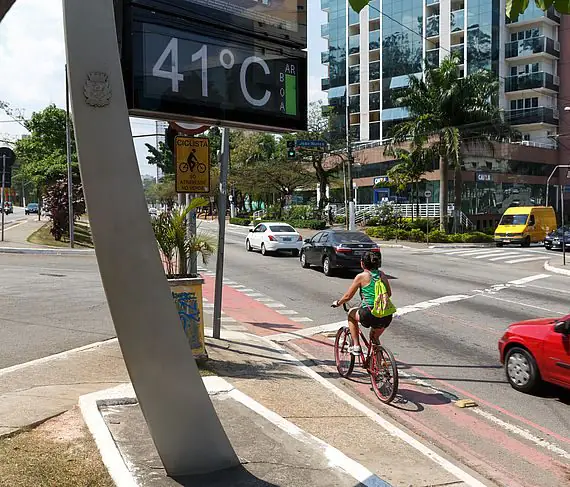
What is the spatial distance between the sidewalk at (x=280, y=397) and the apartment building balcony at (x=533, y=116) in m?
59.2

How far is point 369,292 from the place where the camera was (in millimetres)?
7664

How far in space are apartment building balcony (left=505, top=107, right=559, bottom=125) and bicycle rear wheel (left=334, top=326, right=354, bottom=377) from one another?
193ft

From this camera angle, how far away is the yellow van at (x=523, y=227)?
127 ft

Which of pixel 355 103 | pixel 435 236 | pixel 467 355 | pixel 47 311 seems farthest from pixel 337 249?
pixel 355 103

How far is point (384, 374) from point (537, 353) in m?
1.85

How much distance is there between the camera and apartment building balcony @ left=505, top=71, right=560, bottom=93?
6247 cm

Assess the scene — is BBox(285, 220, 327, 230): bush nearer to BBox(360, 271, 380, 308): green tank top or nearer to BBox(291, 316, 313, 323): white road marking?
BBox(291, 316, 313, 323): white road marking

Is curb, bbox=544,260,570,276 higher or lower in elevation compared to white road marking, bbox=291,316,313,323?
lower

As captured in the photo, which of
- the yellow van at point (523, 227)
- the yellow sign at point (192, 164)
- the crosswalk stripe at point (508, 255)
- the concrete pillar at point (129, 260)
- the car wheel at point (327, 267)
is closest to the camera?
the concrete pillar at point (129, 260)

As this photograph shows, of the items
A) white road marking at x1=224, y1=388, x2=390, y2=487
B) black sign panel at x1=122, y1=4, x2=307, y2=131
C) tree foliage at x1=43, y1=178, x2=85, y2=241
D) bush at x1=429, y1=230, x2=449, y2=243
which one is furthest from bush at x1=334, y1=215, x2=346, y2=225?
black sign panel at x1=122, y1=4, x2=307, y2=131

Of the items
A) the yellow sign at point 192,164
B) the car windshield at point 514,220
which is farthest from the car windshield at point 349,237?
the car windshield at point 514,220

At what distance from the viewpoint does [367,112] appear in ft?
248

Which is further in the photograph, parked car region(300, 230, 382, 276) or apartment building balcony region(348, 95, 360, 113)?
apartment building balcony region(348, 95, 360, 113)

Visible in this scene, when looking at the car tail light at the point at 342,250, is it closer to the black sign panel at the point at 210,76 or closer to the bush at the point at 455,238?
the black sign panel at the point at 210,76
